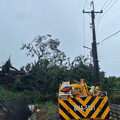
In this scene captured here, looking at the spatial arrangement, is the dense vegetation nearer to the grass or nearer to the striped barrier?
the grass

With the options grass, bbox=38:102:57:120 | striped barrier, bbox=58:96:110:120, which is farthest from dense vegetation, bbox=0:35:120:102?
striped barrier, bbox=58:96:110:120

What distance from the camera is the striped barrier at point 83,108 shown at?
19.9 feet

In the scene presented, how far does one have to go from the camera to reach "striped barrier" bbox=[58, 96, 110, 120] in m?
6.06

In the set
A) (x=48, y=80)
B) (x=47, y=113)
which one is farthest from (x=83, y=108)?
(x=48, y=80)

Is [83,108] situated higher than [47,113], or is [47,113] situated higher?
[83,108]

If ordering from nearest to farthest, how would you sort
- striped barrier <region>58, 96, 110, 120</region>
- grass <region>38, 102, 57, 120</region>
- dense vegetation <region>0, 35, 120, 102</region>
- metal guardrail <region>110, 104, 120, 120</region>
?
striped barrier <region>58, 96, 110, 120</region> < metal guardrail <region>110, 104, 120, 120</region> < grass <region>38, 102, 57, 120</region> < dense vegetation <region>0, 35, 120, 102</region>

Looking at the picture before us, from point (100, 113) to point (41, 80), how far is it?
14269 mm

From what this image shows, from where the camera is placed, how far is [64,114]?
604 centimetres

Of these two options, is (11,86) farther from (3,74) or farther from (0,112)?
(0,112)

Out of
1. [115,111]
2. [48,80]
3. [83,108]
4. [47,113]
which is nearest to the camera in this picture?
[83,108]

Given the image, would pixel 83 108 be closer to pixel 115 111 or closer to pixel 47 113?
pixel 115 111

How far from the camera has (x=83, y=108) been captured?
6125 millimetres

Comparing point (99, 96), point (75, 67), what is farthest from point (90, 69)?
point (99, 96)

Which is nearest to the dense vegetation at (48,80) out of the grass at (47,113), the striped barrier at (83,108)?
the grass at (47,113)
